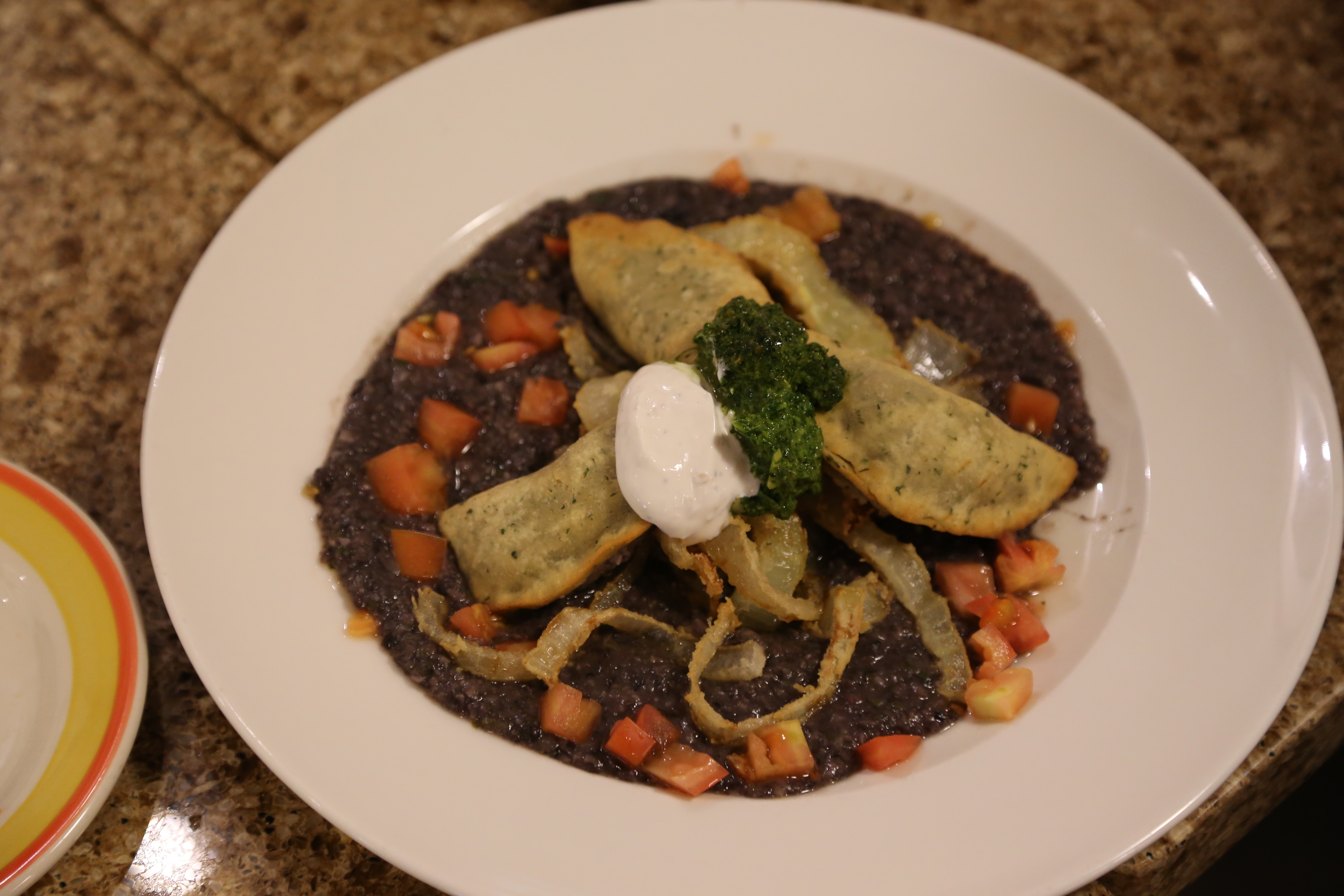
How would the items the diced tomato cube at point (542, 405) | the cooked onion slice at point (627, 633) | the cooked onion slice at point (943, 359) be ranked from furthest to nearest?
the cooked onion slice at point (943, 359) → the diced tomato cube at point (542, 405) → the cooked onion slice at point (627, 633)

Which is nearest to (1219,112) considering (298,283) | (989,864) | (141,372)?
(989,864)

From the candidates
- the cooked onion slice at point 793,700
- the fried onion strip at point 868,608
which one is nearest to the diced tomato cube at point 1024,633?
the fried onion strip at point 868,608

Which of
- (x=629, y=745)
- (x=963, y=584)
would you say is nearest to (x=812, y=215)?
(x=963, y=584)

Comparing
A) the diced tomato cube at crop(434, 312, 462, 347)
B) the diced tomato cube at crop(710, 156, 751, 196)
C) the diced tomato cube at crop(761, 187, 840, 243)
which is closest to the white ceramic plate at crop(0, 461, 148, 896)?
the diced tomato cube at crop(434, 312, 462, 347)

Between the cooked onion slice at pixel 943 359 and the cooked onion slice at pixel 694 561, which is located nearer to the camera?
the cooked onion slice at pixel 694 561

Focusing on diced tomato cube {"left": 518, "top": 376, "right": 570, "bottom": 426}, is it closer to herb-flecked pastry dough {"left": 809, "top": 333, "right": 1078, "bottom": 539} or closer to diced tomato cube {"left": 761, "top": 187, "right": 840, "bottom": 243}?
herb-flecked pastry dough {"left": 809, "top": 333, "right": 1078, "bottom": 539}

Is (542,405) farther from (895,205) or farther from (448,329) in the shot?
(895,205)

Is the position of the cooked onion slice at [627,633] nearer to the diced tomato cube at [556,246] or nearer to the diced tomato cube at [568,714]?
the diced tomato cube at [568,714]

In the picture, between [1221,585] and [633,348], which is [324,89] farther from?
[1221,585]
